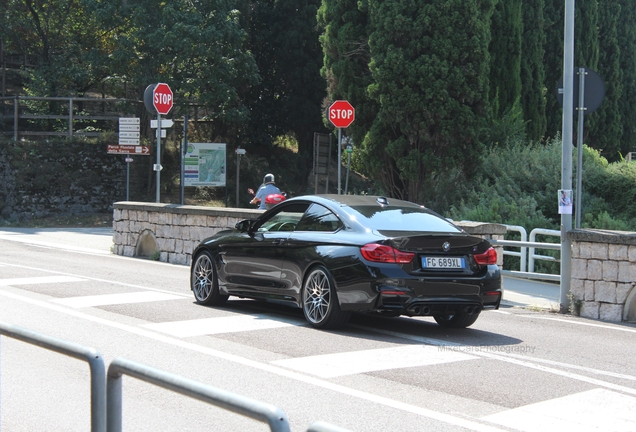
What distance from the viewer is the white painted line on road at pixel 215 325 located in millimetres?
9375

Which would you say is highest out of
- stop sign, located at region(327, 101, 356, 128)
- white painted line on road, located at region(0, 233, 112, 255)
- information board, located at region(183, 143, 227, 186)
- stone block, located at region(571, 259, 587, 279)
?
stop sign, located at region(327, 101, 356, 128)

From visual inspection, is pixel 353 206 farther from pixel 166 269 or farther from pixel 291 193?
pixel 291 193

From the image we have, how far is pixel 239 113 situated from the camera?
3500cm

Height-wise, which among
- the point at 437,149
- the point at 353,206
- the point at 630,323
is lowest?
the point at 630,323

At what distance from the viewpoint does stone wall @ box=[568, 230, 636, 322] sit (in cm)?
1105

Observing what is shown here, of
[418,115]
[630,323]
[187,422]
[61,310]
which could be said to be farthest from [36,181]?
[187,422]

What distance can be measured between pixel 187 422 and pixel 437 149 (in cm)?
2186

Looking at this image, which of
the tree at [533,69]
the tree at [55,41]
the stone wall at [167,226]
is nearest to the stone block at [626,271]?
the stone wall at [167,226]

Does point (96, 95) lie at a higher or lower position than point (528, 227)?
higher

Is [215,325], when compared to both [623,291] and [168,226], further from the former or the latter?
[168,226]

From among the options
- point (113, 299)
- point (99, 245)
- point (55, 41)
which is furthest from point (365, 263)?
point (55, 41)

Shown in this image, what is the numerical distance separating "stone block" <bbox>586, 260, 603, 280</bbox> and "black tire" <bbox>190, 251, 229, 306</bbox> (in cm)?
458

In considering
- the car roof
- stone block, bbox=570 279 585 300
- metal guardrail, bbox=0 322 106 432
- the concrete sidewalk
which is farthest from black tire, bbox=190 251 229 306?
metal guardrail, bbox=0 322 106 432

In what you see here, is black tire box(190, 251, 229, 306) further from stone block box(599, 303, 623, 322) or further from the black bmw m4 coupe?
stone block box(599, 303, 623, 322)
